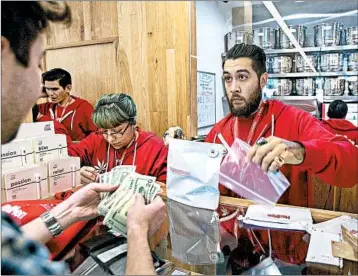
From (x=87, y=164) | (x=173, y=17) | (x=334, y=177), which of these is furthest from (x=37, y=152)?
(x=334, y=177)

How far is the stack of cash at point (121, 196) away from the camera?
88 centimetres

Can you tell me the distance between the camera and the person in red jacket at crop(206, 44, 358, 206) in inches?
34.6

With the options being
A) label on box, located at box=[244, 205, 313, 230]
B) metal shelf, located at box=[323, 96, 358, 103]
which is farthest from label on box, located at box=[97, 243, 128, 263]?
metal shelf, located at box=[323, 96, 358, 103]

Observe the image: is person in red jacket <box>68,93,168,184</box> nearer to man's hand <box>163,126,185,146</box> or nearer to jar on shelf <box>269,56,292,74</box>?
man's hand <box>163,126,185,146</box>

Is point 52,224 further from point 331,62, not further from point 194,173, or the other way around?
point 331,62

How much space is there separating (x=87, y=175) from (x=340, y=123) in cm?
85

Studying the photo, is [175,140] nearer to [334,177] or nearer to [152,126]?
[152,126]

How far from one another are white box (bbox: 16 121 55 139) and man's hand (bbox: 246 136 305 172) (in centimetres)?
67

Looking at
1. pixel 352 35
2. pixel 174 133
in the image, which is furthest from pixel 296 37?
pixel 174 133

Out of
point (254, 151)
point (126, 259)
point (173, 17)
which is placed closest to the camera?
point (126, 259)

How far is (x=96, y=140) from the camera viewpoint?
1.14 meters

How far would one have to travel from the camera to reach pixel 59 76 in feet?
3.58

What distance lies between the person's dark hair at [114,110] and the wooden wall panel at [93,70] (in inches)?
1.4

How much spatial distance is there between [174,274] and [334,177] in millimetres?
545
